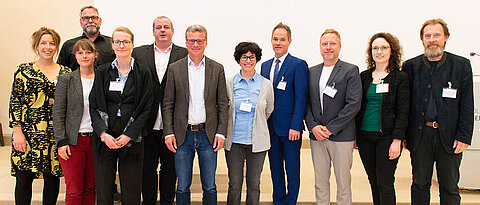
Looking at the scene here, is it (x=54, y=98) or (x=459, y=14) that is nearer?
(x=54, y=98)

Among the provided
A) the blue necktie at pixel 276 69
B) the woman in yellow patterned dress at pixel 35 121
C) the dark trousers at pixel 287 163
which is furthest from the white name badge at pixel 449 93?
the woman in yellow patterned dress at pixel 35 121

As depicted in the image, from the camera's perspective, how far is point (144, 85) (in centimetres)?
231

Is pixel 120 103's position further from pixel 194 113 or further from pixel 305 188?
pixel 305 188

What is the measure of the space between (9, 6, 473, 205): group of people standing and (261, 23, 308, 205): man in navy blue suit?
38mm

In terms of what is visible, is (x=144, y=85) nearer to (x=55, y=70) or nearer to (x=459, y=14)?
(x=55, y=70)

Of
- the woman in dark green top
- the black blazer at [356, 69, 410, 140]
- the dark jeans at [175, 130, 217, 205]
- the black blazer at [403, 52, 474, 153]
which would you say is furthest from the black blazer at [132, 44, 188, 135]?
the black blazer at [403, 52, 474, 153]

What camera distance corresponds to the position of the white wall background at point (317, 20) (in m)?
5.32

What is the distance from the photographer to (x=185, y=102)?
2.38 m

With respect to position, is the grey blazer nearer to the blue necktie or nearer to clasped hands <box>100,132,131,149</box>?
clasped hands <box>100,132,131,149</box>

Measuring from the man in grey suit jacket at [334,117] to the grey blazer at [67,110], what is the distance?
6.00ft

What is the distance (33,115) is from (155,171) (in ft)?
3.46

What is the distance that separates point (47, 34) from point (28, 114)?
65 centimetres

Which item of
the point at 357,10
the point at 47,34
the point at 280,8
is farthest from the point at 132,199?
the point at 357,10

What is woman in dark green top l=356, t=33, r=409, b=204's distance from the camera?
2391mm
